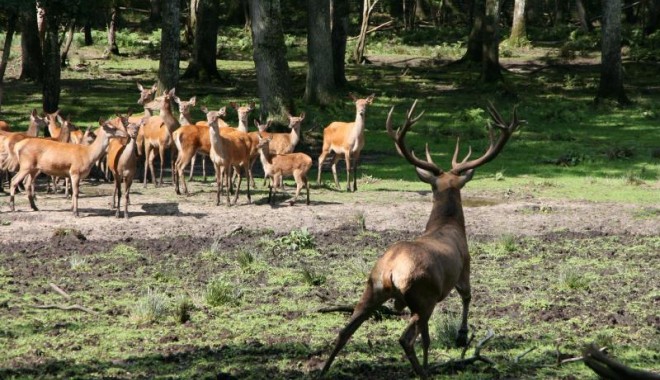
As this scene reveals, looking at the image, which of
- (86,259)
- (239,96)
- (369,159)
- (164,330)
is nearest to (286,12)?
(239,96)

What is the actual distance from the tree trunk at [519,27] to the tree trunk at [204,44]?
1264 cm

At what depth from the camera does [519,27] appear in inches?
1678

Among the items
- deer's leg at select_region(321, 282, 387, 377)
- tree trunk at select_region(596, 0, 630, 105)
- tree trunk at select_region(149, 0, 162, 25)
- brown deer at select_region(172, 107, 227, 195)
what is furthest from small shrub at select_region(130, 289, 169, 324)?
tree trunk at select_region(149, 0, 162, 25)

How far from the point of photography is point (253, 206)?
59.5 feet

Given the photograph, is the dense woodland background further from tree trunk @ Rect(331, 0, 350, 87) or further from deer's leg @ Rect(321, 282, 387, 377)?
deer's leg @ Rect(321, 282, 387, 377)

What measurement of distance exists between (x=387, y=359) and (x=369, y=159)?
14106 mm

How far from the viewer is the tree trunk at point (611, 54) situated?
3084 cm

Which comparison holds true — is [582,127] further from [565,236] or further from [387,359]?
[387,359]

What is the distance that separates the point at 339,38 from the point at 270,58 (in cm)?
1032

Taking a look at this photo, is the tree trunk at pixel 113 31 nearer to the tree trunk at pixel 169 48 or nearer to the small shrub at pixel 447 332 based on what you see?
the tree trunk at pixel 169 48

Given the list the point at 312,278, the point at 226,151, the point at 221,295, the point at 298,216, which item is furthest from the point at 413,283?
the point at 226,151

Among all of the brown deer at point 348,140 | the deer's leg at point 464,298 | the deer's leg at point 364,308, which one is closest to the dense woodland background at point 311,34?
the brown deer at point 348,140

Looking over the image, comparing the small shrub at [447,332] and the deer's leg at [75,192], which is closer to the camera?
the small shrub at [447,332]

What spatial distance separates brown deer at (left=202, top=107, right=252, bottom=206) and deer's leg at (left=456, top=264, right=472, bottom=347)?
8309 millimetres
